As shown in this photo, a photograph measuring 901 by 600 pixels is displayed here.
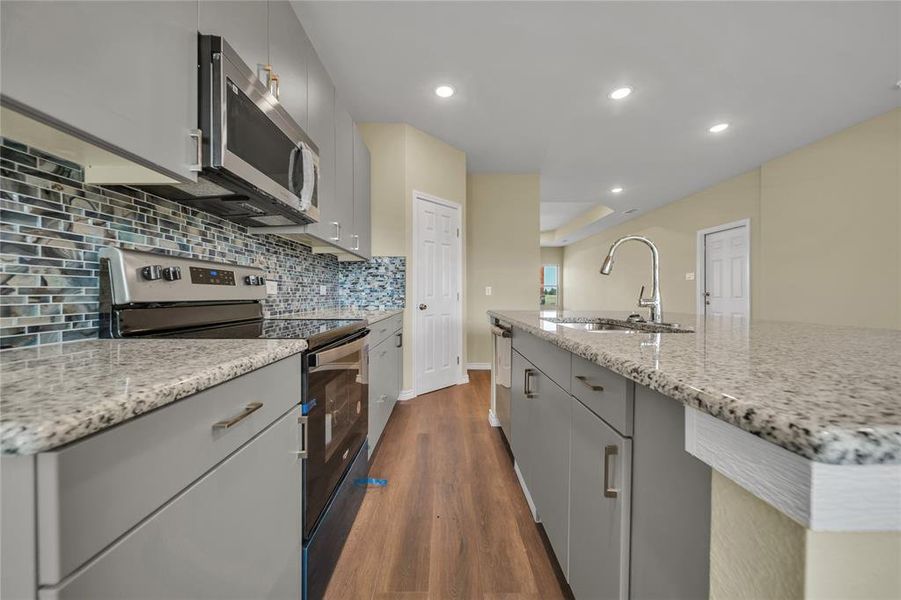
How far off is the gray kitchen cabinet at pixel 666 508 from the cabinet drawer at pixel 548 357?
1.10 feet

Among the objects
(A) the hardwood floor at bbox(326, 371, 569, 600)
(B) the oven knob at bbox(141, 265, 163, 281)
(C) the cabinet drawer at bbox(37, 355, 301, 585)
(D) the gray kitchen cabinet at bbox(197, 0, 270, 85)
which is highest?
(D) the gray kitchen cabinet at bbox(197, 0, 270, 85)

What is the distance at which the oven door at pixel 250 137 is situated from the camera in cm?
97

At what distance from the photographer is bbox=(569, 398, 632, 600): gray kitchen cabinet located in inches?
27.8

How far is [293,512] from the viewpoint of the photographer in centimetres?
Answer: 88

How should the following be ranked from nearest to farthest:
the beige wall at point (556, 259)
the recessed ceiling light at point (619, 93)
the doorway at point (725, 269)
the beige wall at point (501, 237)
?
the recessed ceiling light at point (619, 93) < the doorway at point (725, 269) < the beige wall at point (501, 237) < the beige wall at point (556, 259)

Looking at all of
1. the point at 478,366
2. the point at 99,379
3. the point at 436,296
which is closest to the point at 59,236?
the point at 99,379

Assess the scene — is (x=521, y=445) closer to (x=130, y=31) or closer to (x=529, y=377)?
(x=529, y=377)

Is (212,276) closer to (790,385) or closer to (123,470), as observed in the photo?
(123,470)

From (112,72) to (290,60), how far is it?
106 centimetres

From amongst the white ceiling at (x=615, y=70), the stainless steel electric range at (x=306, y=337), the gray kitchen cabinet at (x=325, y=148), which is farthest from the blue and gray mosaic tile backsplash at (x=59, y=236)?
the white ceiling at (x=615, y=70)

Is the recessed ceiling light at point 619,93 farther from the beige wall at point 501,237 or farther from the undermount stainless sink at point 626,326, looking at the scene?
the undermount stainless sink at point 626,326

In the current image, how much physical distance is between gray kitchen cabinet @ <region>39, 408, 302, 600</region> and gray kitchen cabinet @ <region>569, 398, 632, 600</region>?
0.76 meters

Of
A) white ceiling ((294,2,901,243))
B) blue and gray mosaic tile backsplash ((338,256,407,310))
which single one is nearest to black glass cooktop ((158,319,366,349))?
blue and gray mosaic tile backsplash ((338,256,407,310))

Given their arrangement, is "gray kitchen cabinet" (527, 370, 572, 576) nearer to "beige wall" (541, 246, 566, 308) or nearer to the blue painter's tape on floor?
the blue painter's tape on floor
